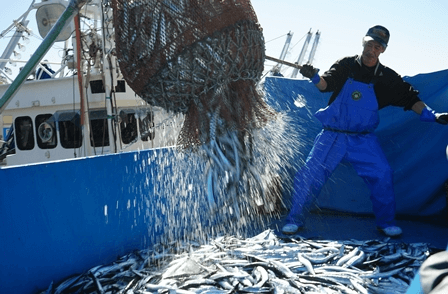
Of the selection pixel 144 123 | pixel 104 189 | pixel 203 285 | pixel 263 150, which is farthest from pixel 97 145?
pixel 203 285

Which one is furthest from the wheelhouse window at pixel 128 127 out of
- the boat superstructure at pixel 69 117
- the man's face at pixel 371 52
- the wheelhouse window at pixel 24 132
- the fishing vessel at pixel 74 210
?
the man's face at pixel 371 52

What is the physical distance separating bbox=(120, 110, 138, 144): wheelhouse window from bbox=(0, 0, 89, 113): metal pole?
7544 millimetres

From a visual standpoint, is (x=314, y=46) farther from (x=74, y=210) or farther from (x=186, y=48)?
(x=186, y=48)

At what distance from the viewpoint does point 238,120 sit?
10.00ft

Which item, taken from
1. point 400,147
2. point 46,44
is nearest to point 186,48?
point 46,44

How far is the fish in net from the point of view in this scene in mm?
2492

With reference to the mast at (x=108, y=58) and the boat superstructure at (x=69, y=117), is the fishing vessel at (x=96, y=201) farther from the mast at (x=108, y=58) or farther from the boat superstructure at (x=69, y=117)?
the boat superstructure at (x=69, y=117)

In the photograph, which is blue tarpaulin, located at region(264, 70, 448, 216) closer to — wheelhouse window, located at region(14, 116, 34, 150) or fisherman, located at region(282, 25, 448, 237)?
fisherman, located at region(282, 25, 448, 237)

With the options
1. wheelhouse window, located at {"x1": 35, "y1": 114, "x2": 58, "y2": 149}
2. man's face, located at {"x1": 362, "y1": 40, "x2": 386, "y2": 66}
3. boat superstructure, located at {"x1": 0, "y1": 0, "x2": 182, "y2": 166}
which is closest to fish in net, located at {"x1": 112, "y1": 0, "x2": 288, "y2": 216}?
man's face, located at {"x1": 362, "y1": 40, "x2": 386, "y2": 66}

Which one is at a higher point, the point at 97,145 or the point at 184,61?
the point at 184,61

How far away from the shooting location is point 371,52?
4.74m

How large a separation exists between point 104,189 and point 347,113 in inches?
106

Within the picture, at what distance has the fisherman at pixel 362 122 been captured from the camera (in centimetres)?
470

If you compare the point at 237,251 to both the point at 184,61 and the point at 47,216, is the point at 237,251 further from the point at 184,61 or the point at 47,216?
the point at 184,61
